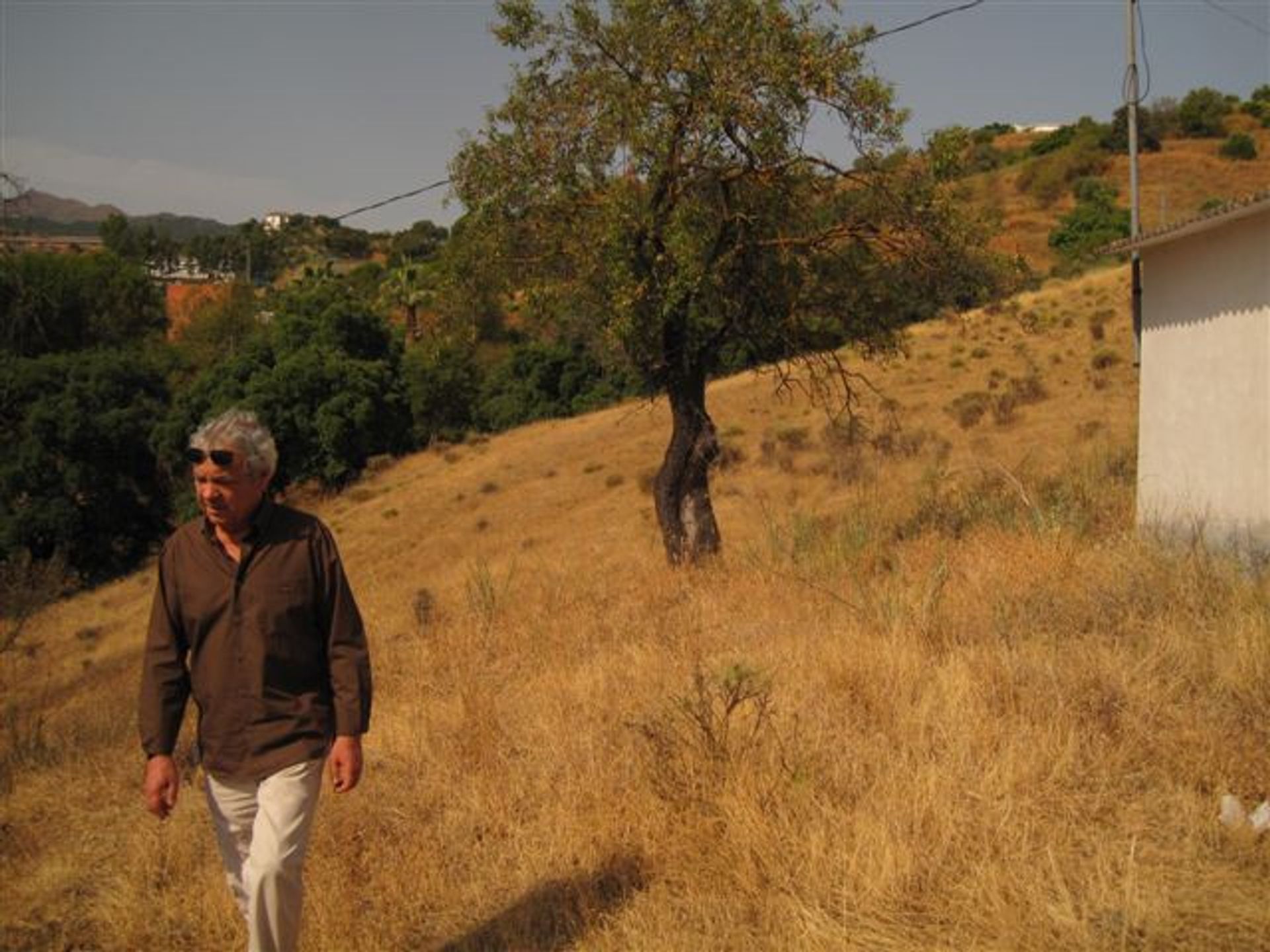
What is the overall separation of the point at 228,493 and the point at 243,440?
0.20m

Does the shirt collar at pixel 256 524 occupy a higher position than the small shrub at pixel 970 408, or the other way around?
the shirt collar at pixel 256 524

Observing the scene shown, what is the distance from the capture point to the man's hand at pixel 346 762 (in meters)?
3.45

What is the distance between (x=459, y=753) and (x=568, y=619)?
3522mm

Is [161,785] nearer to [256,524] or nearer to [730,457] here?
[256,524]

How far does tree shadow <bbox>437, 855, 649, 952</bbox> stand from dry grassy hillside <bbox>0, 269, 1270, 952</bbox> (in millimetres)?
15

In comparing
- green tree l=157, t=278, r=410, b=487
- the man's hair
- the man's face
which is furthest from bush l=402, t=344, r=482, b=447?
the man's face

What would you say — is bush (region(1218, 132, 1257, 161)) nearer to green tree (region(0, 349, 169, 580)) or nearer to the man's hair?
green tree (region(0, 349, 169, 580))

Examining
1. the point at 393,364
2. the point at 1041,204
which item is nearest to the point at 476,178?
the point at 393,364

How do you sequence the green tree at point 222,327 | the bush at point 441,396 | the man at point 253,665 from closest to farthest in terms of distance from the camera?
the man at point 253,665, the bush at point 441,396, the green tree at point 222,327

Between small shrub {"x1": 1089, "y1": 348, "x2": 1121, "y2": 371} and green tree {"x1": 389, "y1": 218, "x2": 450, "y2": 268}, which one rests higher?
green tree {"x1": 389, "y1": 218, "x2": 450, "y2": 268}

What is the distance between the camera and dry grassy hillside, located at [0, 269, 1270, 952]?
3.75m

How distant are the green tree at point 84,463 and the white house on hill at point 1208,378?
35728mm

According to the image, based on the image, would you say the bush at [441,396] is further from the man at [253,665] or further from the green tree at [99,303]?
the man at [253,665]

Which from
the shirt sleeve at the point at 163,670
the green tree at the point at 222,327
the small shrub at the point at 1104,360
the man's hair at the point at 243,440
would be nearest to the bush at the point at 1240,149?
the small shrub at the point at 1104,360
